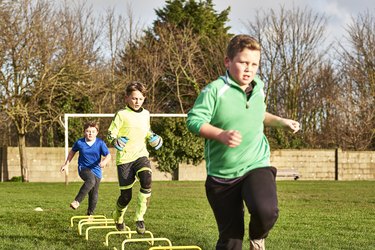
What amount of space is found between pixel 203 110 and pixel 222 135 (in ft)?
1.48

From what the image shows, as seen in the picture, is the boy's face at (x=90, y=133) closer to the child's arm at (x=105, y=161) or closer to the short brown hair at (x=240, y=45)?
the child's arm at (x=105, y=161)

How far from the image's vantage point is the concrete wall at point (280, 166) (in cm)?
3359

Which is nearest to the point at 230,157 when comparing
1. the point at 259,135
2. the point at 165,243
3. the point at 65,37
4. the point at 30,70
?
the point at 259,135

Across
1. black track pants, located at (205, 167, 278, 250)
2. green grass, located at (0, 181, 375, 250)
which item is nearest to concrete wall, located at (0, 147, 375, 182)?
green grass, located at (0, 181, 375, 250)

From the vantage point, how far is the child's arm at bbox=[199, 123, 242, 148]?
16.1ft

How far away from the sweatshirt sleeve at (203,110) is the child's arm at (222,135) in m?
0.07

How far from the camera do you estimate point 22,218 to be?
12734mm

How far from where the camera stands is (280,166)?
122 feet

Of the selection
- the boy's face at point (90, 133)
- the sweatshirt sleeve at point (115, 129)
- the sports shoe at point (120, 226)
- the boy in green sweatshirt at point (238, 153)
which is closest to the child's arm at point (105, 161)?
the boy's face at point (90, 133)

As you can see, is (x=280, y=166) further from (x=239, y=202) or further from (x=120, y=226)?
(x=239, y=202)

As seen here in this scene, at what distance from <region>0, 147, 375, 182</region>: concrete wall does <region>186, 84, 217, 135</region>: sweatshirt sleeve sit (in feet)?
92.0

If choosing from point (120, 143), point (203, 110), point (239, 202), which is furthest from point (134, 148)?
point (203, 110)

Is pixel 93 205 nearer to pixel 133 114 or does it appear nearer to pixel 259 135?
pixel 133 114

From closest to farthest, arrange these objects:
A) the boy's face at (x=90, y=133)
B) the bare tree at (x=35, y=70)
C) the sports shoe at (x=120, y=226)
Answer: the sports shoe at (x=120, y=226), the boy's face at (x=90, y=133), the bare tree at (x=35, y=70)
